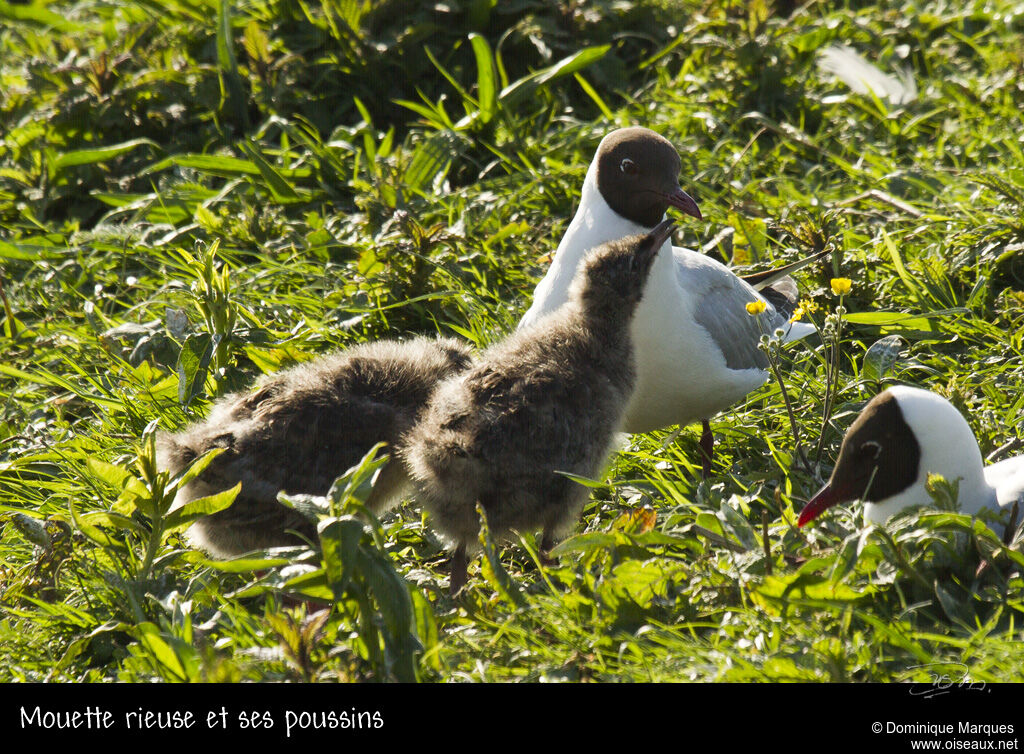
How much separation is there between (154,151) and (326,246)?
1.80 metres

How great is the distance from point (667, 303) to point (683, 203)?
1.75 feet

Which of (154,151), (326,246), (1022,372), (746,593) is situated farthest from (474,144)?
(746,593)

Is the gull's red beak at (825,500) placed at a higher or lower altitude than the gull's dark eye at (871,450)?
lower

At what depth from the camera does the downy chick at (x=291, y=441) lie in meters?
3.73

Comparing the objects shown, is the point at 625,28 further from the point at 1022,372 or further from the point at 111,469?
the point at 111,469

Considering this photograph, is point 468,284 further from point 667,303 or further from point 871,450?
point 871,450

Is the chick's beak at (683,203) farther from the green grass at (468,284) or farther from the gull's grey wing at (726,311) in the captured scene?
the green grass at (468,284)

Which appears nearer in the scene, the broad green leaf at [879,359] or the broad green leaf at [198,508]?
the broad green leaf at [198,508]

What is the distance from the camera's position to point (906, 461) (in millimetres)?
3461

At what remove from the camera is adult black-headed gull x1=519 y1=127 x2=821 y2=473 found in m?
4.32

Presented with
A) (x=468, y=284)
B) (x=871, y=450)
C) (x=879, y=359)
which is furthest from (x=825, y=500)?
(x=468, y=284)
